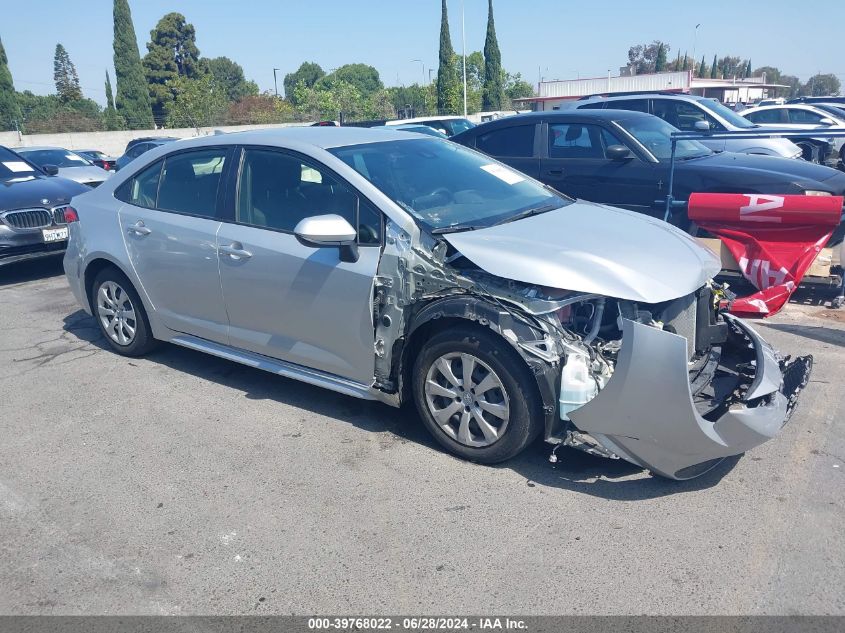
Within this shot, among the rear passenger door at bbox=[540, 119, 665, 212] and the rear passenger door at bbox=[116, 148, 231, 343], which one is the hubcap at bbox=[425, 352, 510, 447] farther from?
the rear passenger door at bbox=[540, 119, 665, 212]

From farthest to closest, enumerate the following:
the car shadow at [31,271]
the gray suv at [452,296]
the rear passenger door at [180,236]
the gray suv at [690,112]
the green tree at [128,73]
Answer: the green tree at [128,73]
the gray suv at [690,112]
the car shadow at [31,271]
the rear passenger door at [180,236]
the gray suv at [452,296]

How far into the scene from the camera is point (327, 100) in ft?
176

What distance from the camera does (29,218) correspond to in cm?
827

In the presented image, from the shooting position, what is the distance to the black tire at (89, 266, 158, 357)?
18.2 feet

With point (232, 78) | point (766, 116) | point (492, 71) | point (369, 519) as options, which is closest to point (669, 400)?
point (369, 519)

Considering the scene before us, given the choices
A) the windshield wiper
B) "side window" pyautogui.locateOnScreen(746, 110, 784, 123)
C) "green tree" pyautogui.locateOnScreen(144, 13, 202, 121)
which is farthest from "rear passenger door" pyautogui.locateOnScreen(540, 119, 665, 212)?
"green tree" pyautogui.locateOnScreen(144, 13, 202, 121)

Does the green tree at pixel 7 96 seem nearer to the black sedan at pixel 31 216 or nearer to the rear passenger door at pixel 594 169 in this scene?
the black sedan at pixel 31 216

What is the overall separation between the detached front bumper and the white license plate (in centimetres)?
712

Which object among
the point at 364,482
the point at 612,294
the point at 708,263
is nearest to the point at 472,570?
the point at 364,482

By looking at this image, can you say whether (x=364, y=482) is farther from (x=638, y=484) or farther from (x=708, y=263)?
(x=708, y=263)

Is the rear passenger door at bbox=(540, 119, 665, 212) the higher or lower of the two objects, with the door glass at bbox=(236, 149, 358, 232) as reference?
lower

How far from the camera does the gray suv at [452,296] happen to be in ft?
11.4

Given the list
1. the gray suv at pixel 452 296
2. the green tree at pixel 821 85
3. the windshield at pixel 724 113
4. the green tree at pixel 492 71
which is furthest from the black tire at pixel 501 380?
the green tree at pixel 821 85

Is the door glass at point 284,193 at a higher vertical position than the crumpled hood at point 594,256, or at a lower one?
higher
